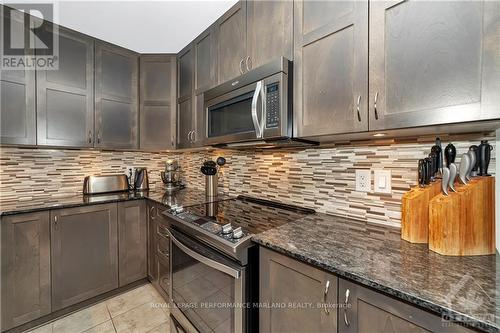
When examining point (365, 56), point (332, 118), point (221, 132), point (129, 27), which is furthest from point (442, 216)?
point (129, 27)

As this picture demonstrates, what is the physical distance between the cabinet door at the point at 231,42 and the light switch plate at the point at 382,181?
3.47 ft

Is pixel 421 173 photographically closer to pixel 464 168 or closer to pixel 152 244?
pixel 464 168

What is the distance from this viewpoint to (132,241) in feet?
6.95

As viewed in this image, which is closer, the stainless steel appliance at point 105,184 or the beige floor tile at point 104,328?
the beige floor tile at point 104,328

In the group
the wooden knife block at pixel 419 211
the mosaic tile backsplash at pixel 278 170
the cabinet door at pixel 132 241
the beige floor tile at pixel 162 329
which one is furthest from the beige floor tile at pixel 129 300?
the wooden knife block at pixel 419 211

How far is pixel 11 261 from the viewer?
61.7 inches

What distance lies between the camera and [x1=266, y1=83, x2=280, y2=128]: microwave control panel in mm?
1171

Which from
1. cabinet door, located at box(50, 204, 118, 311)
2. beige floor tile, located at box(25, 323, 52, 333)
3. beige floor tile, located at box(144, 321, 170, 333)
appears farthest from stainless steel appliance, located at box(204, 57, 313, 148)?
beige floor tile, located at box(25, 323, 52, 333)

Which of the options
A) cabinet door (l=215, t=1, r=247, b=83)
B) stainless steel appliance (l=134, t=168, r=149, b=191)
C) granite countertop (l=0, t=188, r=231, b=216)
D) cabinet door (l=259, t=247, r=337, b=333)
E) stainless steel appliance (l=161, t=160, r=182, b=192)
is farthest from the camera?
stainless steel appliance (l=161, t=160, r=182, b=192)

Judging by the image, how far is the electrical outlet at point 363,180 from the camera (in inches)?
48.7

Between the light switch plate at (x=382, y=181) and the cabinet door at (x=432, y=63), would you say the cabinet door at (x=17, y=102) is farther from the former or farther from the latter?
the light switch plate at (x=382, y=181)

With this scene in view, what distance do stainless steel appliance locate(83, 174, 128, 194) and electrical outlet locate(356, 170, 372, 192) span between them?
2.31m

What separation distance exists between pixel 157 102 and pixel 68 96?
2.43ft

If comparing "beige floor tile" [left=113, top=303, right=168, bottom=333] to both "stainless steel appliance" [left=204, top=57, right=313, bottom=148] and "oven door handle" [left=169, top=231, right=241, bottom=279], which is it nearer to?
"oven door handle" [left=169, top=231, right=241, bottom=279]
